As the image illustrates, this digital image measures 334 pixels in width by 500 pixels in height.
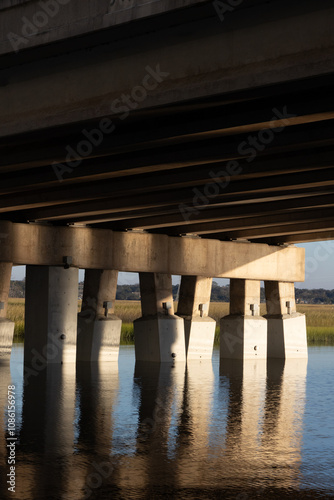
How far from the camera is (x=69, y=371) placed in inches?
1215

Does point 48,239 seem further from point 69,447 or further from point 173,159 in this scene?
point 69,447

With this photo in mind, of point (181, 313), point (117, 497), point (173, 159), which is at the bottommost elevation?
point (117, 497)

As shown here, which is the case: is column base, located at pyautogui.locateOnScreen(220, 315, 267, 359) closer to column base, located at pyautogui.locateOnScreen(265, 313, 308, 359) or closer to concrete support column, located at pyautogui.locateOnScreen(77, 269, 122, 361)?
column base, located at pyautogui.locateOnScreen(265, 313, 308, 359)

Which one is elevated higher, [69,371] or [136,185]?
[136,185]

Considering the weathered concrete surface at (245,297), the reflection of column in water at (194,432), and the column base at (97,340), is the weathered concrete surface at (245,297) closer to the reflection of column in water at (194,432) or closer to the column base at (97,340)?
the column base at (97,340)

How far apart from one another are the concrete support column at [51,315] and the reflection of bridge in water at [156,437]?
6.20m

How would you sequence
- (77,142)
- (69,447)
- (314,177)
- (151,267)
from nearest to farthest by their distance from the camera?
(69,447)
(77,142)
(314,177)
(151,267)

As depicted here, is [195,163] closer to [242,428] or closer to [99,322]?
[242,428]

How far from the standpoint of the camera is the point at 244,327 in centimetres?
4059

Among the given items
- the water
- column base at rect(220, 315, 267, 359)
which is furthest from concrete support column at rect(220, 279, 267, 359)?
the water

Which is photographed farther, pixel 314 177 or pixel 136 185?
pixel 136 185

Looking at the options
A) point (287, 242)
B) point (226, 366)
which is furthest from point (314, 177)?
point (287, 242)

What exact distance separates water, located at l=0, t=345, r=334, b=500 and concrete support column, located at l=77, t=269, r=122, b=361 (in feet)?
28.5

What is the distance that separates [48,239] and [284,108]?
1962 centimetres
